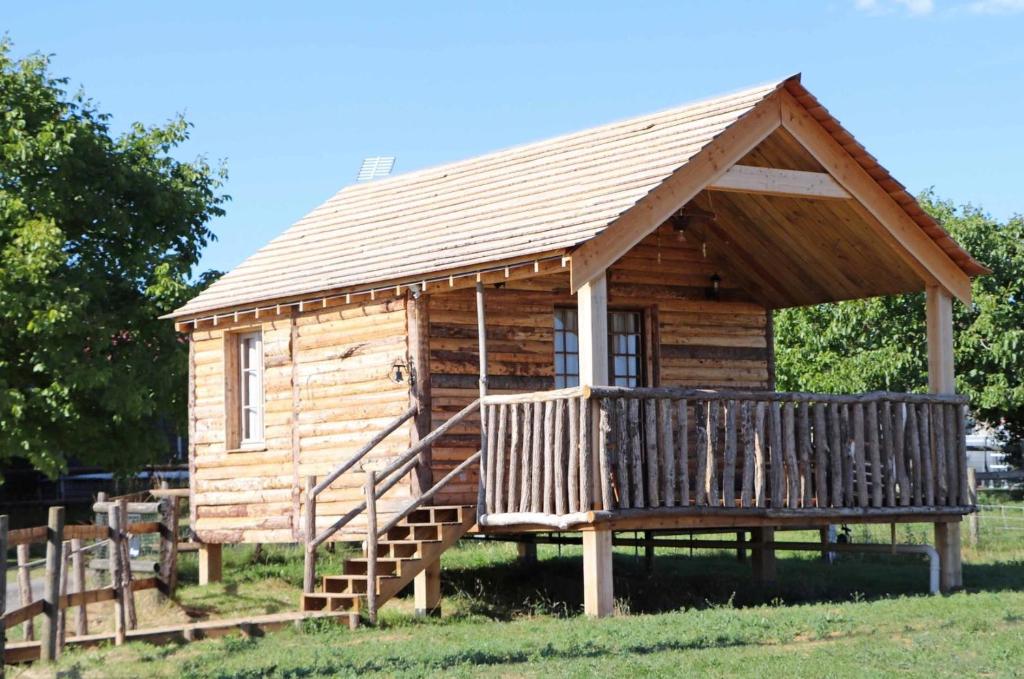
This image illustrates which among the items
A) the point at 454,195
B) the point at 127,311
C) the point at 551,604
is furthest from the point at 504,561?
the point at 127,311

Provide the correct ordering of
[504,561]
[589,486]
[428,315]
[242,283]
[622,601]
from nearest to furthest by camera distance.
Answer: [589,486] < [622,601] < [428,315] < [242,283] < [504,561]

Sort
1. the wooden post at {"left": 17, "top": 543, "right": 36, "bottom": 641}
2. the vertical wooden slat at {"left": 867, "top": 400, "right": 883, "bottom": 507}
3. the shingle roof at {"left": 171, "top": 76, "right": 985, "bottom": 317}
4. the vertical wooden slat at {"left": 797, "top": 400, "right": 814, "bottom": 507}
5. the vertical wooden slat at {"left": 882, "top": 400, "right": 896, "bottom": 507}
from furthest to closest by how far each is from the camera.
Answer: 1. the vertical wooden slat at {"left": 882, "top": 400, "right": 896, "bottom": 507}
2. the vertical wooden slat at {"left": 867, "top": 400, "right": 883, "bottom": 507}
3. the vertical wooden slat at {"left": 797, "top": 400, "right": 814, "bottom": 507}
4. the shingle roof at {"left": 171, "top": 76, "right": 985, "bottom": 317}
5. the wooden post at {"left": 17, "top": 543, "right": 36, "bottom": 641}

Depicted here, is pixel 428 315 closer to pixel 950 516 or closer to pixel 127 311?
pixel 950 516

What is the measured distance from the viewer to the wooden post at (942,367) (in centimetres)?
1873

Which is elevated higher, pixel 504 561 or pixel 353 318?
pixel 353 318

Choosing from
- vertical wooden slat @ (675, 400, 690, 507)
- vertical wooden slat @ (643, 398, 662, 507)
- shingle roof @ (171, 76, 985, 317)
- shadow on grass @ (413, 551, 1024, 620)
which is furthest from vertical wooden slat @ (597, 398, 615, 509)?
shingle roof @ (171, 76, 985, 317)

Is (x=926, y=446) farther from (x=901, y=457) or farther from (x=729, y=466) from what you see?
(x=729, y=466)

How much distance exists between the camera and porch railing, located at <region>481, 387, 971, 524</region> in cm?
1595

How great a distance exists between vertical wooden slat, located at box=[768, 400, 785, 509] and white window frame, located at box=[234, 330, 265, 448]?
761 cm

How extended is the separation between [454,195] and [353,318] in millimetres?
2375

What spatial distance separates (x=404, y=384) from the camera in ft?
60.6

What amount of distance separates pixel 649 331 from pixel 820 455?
346 cm

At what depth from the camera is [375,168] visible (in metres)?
26.1

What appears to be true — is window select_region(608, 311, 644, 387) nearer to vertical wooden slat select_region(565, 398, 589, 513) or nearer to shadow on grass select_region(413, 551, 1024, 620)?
shadow on grass select_region(413, 551, 1024, 620)
